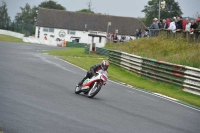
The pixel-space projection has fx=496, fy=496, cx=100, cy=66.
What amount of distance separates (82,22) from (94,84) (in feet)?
305

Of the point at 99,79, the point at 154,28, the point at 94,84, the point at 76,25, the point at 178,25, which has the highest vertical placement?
the point at 178,25

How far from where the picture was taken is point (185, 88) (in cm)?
2261

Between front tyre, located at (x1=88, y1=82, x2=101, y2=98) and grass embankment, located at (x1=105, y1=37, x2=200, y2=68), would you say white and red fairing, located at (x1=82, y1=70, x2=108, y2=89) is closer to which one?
front tyre, located at (x1=88, y1=82, x2=101, y2=98)

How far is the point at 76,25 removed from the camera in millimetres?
107625

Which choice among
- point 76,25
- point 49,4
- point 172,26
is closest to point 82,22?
point 76,25

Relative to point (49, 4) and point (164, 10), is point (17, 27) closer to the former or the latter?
point (164, 10)

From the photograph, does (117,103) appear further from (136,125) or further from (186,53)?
(186,53)

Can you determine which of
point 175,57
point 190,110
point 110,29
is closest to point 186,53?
point 175,57

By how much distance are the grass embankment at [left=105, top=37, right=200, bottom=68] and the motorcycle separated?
10.1 metres

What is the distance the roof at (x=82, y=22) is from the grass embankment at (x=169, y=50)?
70.2m

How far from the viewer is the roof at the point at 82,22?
107 meters

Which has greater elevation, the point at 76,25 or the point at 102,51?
the point at 76,25

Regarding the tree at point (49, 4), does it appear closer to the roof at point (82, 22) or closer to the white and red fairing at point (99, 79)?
the roof at point (82, 22)

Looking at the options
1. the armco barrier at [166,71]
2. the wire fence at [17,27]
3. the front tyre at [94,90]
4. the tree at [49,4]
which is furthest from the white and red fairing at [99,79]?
the tree at [49,4]
